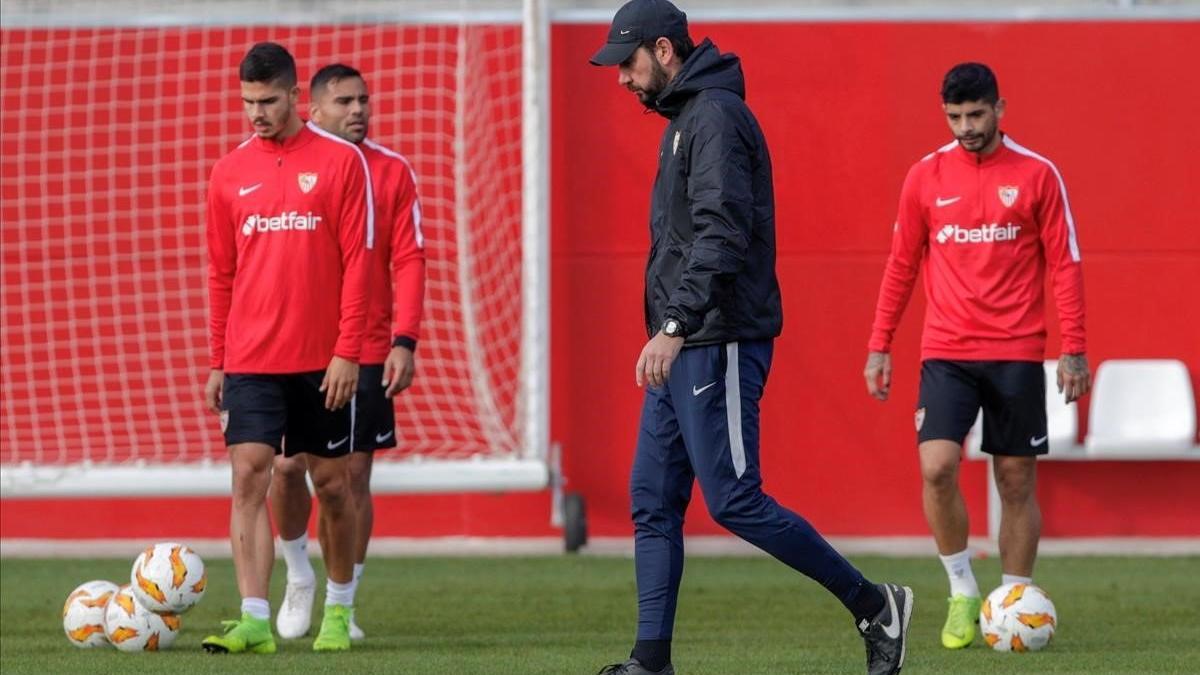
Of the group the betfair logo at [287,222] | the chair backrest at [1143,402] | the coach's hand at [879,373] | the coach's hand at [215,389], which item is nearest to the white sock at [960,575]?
the coach's hand at [879,373]

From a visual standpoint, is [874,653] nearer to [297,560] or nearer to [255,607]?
[255,607]

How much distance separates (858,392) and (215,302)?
174 inches

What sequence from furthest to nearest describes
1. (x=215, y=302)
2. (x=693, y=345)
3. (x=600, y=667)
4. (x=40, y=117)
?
(x=40, y=117) < (x=215, y=302) < (x=600, y=667) < (x=693, y=345)

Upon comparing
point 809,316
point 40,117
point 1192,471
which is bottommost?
point 1192,471

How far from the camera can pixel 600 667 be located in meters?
6.05

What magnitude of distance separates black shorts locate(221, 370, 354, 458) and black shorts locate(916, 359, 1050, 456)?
1956 mm

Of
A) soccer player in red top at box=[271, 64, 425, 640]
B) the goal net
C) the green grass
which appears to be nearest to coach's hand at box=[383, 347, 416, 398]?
soccer player in red top at box=[271, 64, 425, 640]

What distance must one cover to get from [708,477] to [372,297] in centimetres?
228

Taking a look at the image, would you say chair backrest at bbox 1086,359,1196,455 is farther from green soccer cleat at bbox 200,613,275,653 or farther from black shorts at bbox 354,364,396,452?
green soccer cleat at bbox 200,613,275,653

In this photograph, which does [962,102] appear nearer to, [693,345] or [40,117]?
[693,345]

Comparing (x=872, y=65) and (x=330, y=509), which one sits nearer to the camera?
(x=330, y=509)

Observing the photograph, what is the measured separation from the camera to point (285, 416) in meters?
6.42

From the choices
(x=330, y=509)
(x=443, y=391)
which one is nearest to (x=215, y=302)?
(x=330, y=509)

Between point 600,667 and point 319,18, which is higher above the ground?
point 319,18
